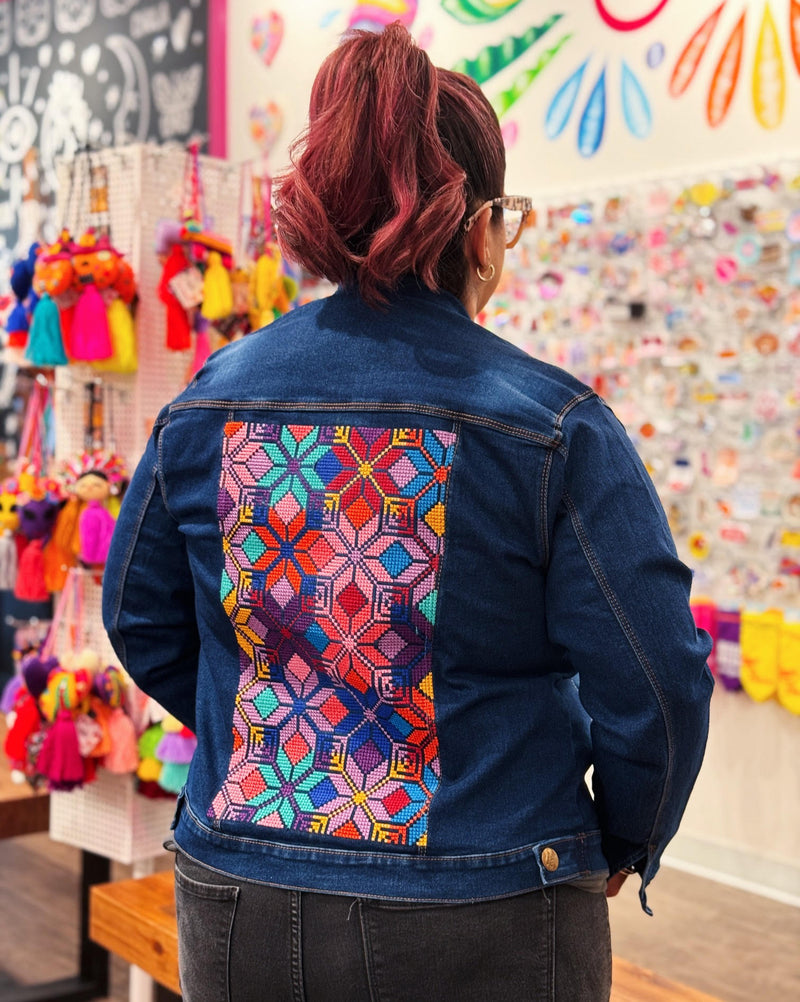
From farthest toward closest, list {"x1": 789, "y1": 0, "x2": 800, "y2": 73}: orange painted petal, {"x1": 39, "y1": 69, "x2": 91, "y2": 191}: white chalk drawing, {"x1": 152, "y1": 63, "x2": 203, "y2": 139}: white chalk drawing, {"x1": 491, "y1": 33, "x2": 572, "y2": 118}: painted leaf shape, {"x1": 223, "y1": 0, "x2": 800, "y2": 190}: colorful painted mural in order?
{"x1": 39, "y1": 69, "x2": 91, "y2": 191}: white chalk drawing → {"x1": 152, "y1": 63, "x2": 203, "y2": 139}: white chalk drawing → {"x1": 491, "y1": 33, "x2": 572, "y2": 118}: painted leaf shape → {"x1": 223, "y1": 0, "x2": 800, "y2": 190}: colorful painted mural → {"x1": 789, "y1": 0, "x2": 800, "y2": 73}: orange painted petal

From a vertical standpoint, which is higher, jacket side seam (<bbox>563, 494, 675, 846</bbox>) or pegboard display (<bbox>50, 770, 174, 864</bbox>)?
jacket side seam (<bbox>563, 494, 675, 846</bbox>)

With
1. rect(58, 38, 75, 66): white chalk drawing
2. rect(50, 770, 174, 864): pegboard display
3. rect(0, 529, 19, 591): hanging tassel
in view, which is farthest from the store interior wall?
rect(58, 38, 75, 66): white chalk drawing

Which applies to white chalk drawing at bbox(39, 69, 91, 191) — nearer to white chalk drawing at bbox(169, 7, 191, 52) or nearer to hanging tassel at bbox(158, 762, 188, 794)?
white chalk drawing at bbox(169, 7, 191, 52)

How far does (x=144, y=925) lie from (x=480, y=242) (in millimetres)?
1750

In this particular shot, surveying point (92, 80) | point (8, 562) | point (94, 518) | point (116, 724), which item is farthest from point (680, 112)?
point (92, 80)

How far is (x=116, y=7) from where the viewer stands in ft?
20.4

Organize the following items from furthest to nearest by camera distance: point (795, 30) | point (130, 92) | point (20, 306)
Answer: point (130, 92) < point (795, 30) < point (20, 306)

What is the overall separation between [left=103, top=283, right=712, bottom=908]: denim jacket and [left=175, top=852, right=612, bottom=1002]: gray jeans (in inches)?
0.7

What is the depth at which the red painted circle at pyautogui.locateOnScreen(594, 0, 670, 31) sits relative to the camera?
13.1ft

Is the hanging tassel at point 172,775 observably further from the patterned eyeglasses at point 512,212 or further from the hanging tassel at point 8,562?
the patterned eyeglasses at point 512,212

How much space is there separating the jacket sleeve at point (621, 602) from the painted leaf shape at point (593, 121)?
3.34m

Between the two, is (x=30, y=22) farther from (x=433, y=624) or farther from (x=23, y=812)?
(x=433, y=624)

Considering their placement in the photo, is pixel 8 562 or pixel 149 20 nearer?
pixel 8 562

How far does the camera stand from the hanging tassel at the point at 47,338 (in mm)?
2660
